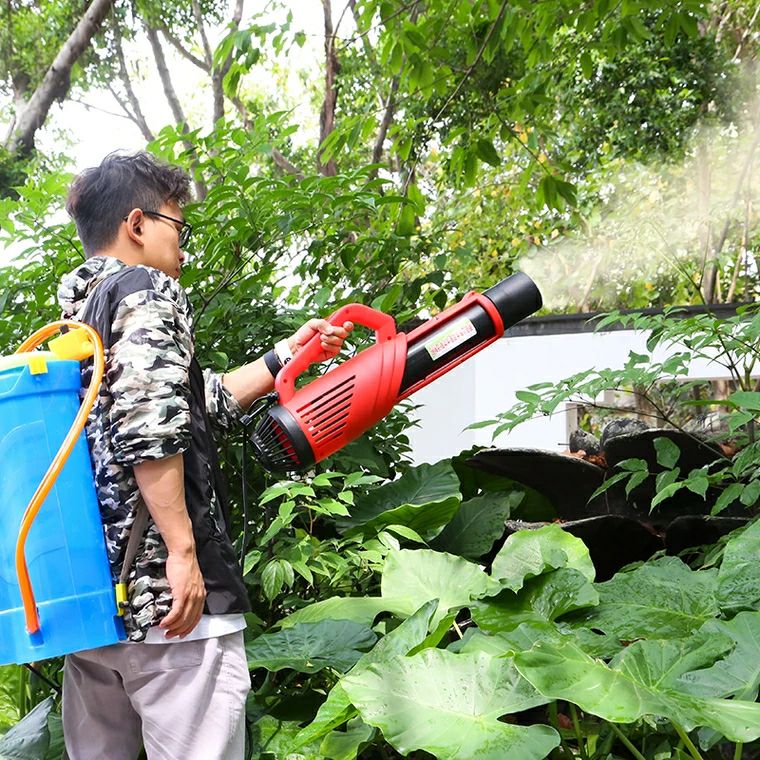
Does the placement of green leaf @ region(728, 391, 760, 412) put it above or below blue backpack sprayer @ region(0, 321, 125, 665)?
below

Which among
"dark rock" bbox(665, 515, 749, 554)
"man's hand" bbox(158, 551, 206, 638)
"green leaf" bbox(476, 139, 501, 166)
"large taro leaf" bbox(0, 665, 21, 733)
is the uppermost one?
"green leaf" bbox(476, 139, 501, 166)

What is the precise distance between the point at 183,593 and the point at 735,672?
0.71 m

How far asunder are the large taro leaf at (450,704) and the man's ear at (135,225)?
0.67 metres

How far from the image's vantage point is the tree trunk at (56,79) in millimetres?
7598

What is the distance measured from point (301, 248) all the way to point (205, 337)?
53 cm

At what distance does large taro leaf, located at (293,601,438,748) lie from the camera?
1229mm

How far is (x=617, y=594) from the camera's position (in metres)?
1.51

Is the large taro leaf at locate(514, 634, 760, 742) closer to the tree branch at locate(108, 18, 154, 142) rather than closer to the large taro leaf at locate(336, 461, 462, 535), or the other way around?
the large taro leaf at locate(336, 461, 462, 535)

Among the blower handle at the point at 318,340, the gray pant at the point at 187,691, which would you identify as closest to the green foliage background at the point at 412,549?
the gray pant at the point at 187,691

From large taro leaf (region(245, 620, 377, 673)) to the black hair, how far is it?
2.34 feet

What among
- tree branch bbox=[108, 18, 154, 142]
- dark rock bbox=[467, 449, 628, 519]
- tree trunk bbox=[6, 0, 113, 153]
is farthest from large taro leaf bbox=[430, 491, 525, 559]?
tree branch bbox=[108, 18, 154, 142]

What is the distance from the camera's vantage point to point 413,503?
2.15 m

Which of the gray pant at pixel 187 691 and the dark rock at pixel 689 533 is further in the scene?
the dark rock at pixel 689 533

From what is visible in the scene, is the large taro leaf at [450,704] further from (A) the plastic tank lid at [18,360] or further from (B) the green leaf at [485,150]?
(B) the green leaf at [485,150]
